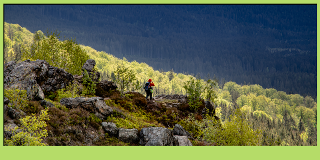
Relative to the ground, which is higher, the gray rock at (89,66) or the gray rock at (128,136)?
the gray rock at (89,66)

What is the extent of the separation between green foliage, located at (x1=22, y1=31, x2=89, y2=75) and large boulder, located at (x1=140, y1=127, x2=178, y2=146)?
24.3 m

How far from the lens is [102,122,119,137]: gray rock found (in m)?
14.3

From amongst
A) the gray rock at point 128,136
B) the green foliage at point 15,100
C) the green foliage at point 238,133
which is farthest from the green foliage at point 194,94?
the green foliage at point 15,100

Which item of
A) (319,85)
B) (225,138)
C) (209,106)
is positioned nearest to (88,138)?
(225,138)

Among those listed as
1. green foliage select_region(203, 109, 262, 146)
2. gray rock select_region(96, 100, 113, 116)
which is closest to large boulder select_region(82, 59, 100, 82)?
gray rock select_region(96, 100, 113, 116)

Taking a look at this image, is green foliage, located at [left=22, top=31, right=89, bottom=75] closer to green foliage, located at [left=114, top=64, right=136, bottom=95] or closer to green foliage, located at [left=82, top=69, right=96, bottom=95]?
green foliage, located at [left=82, top=69, right=96, bottom=95]

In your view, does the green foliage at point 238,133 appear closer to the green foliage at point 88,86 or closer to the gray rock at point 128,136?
the gray rock at point 128,136

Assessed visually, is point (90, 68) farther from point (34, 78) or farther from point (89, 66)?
point (34, 78)

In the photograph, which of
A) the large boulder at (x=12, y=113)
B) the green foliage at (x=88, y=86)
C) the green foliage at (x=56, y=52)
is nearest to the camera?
the large boulder at (x=12, y=113)

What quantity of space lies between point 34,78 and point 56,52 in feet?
53.7

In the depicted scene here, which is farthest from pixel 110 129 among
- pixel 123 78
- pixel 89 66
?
pixel 89 66

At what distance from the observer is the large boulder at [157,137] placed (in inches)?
476

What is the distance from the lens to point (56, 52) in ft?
108

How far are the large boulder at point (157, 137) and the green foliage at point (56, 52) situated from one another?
24269 millimetres
